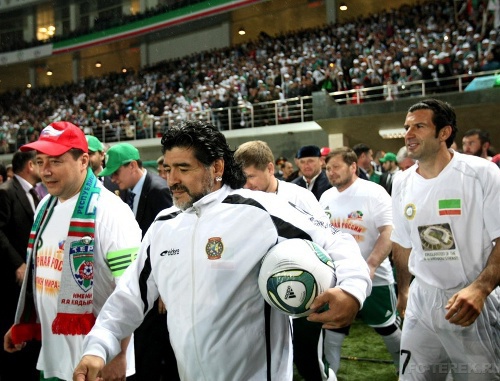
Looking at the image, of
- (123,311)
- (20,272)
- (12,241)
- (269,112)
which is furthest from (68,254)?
(269,112)

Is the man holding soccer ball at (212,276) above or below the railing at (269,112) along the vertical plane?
below

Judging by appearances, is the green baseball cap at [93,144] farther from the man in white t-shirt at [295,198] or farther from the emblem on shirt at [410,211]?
the emblem on shirt at [410,211]

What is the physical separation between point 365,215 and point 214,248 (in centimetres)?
329

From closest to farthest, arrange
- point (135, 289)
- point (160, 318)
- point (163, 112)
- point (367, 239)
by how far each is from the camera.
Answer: point (135, 289) < point (160, 318) < point (367, 239) < point (163, 112)

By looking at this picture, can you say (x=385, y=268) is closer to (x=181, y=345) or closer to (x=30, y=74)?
(x=181, y=345)

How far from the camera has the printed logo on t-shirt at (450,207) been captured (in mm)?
3269

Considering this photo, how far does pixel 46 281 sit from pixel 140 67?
32774 millimetres

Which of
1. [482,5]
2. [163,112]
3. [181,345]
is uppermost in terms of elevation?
[482,5]

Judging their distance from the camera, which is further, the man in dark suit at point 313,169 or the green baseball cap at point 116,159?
the man in dark suit at point 313,169

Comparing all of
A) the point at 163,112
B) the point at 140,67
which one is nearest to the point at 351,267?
the point at 163,112

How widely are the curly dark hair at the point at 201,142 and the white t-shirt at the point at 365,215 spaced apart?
3.04 metres

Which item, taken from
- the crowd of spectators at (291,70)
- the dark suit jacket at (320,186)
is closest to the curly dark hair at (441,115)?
the dark suit jacket at (320,186)

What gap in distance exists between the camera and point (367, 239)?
206 inches

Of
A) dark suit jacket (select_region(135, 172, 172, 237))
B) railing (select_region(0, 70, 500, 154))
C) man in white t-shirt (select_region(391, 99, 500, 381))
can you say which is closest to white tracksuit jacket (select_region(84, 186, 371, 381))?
man in white t-shirt (select_region(391, 99, 500, 381))
